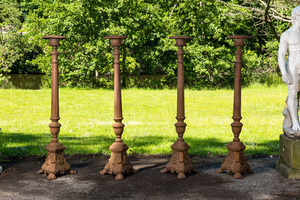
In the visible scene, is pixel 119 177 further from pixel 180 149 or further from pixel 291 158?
pixel 291 158

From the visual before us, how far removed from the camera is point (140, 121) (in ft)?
36.0

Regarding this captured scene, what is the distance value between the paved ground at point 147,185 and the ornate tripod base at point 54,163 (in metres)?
0.09

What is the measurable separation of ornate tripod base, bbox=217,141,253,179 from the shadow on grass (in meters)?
1.24

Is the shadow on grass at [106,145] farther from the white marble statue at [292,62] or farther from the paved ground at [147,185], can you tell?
the white marble statue at [292,62]

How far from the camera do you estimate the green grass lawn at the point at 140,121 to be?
7836mm

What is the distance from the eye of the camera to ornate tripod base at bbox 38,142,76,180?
5.83 metres

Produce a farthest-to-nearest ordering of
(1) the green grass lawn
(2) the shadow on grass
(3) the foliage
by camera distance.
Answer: (3) the foliage
(1) the green grass lawn
(2) the shadow on grass

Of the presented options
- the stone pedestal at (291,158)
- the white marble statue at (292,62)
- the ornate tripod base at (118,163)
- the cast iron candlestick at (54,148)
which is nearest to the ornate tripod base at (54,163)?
the cast iron candlestick at (54,148)

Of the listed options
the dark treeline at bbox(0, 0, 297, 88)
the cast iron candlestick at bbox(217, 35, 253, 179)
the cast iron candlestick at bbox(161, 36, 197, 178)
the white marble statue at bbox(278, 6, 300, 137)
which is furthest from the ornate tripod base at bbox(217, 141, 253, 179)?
the dark treeline at bbox(0, 0, 297, 88)

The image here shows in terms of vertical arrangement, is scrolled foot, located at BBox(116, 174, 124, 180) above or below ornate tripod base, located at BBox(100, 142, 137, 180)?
below

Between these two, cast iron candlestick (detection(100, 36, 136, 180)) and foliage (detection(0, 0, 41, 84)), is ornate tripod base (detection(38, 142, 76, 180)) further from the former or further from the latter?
foliage (detection(0, 0, 41, 84))

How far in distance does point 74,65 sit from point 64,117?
7791mm

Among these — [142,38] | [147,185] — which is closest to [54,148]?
[147,185]

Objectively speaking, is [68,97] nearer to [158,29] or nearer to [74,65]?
[74,65]
